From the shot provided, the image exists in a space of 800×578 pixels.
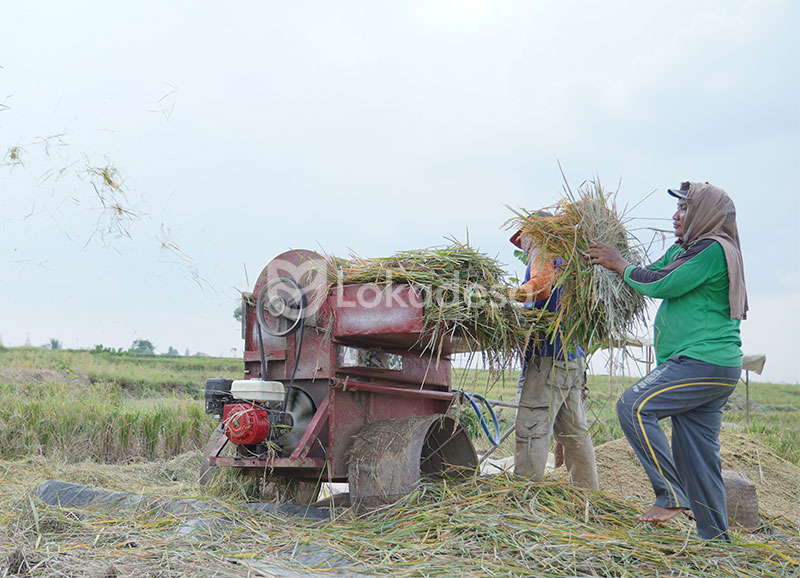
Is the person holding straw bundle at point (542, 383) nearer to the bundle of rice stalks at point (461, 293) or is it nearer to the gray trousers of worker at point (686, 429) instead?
the bundle of rice stalks at point (461, 293)

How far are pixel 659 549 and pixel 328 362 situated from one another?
193 centimetres

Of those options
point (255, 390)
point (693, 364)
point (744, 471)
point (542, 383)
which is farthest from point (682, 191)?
point (744, 471)

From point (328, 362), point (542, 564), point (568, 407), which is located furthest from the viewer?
point (568, 407)

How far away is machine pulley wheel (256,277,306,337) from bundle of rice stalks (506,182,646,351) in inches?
55.5

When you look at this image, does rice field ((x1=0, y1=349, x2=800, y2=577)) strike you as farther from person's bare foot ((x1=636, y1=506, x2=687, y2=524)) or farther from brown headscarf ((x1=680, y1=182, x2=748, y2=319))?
brown headscarf ((x1=680, y1=182, x2=748, y2=319))

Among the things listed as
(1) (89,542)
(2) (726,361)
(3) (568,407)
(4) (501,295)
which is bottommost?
(1) (89,542)

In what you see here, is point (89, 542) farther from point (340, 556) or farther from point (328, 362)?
point (328, 362)

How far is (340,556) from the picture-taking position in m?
2.94

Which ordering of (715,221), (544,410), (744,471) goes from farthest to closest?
(744,471), (544,410), (715,221)

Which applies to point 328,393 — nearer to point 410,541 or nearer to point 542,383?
point 410,541

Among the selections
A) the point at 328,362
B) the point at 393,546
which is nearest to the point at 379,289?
the point at 328,362

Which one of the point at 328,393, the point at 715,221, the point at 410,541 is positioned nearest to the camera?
the point at 410,541

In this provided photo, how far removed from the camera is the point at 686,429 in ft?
11.7

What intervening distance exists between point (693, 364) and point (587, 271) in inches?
30.5
